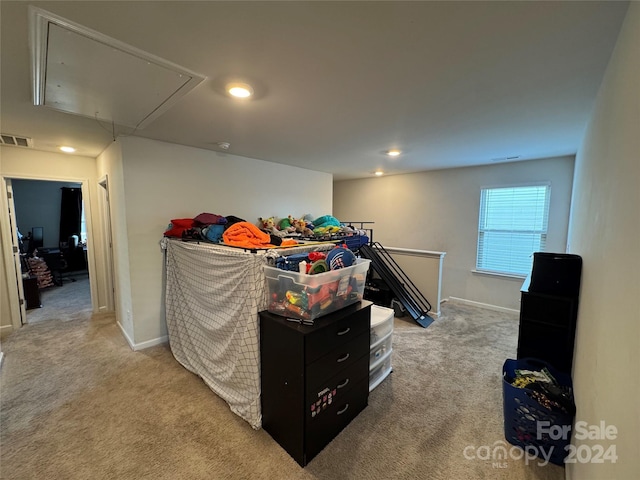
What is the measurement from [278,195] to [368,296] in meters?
2.18

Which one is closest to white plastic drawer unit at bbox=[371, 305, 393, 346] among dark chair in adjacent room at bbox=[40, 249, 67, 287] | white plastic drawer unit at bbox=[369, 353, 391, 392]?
white plastic drawer unit at bbox=[369, 353, 391, 392]

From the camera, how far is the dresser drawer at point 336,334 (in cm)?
166

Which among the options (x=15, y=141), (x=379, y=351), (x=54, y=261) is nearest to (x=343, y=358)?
(x=379, y=351)

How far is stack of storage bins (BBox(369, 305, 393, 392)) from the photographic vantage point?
7.88ft

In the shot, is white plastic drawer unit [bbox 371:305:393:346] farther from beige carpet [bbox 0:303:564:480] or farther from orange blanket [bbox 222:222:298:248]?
orange blanket [bbox 222:222:298:248]

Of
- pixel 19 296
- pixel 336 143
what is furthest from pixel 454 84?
pixel 19 296

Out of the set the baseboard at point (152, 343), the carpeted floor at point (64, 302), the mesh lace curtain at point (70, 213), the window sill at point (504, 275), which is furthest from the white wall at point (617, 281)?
the mesh lace curtain at point (70, 213)

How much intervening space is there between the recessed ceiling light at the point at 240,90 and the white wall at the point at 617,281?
70.1 inches

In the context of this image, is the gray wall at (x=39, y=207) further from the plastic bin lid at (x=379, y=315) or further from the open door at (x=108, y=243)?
the plastic bin lid at (x=379, y=315)

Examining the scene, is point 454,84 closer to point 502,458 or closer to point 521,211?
Result: point 502,458

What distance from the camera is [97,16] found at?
44.1 inches

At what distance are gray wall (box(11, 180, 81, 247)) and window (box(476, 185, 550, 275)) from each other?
8.79 meters

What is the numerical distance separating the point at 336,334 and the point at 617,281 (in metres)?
1.39

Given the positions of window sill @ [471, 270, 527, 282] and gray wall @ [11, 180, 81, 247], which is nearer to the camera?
window sill @ [471, 270, 527, 282]
